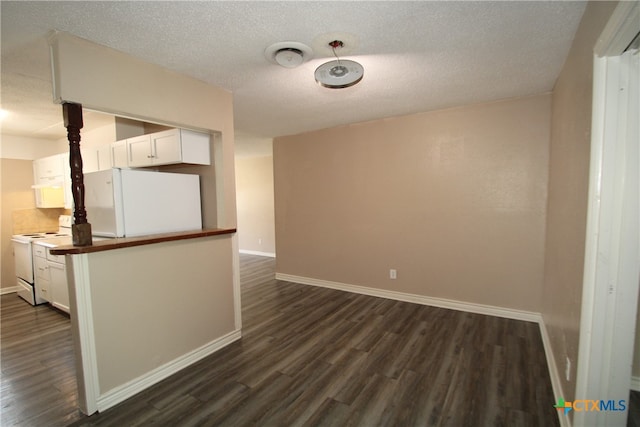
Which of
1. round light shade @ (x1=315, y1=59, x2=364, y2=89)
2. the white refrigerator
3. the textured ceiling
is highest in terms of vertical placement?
the textured ceiling

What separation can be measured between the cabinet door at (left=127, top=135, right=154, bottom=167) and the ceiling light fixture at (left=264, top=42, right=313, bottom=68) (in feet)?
5.16

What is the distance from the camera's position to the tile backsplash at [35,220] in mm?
4344

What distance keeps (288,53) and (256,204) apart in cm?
547

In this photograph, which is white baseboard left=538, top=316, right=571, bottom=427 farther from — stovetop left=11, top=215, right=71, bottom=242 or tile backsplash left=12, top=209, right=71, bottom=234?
tile backsplash left=12, top=209, right=71, bottom=234

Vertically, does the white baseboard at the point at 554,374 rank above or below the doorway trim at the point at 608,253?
below

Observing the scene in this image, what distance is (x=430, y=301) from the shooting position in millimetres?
3549

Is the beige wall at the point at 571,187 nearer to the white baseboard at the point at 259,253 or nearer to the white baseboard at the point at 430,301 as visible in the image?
the white baseboard at the point at 430,301

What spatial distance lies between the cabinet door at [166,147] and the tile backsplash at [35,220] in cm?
333

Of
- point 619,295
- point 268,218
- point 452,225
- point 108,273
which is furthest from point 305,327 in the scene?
point 268,218

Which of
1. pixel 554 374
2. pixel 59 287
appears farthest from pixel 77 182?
pixel 554 374

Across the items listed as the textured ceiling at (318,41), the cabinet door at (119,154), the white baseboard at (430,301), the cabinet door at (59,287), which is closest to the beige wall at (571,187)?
the textured ceiling at (318,41)

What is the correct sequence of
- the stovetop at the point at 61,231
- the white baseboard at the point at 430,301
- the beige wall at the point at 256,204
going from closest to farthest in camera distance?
the white baseboard at the point at 430,301, the stovetop at the point at 61,231, the beige wall at the point at 256,204


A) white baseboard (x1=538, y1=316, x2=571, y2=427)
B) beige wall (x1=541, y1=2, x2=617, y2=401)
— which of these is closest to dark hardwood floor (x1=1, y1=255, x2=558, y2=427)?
white baseboard (x1=538, y1=316, x2=571, y2=427)

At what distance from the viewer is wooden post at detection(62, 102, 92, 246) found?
178cm
